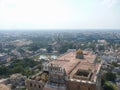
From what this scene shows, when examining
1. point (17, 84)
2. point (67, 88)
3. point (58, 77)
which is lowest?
point (17, 84)

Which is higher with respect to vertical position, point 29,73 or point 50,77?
point 50,77

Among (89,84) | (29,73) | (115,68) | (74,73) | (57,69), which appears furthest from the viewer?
(115,68)

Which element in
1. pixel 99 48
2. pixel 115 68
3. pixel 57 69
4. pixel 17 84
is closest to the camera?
pixel 57 69

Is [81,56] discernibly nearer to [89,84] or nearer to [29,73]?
[89,84]

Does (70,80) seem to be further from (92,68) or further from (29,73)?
(29,73)

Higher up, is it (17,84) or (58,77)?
(58,77)

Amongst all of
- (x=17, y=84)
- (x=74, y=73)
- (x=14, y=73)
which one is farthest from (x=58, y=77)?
(x=14, y=73)

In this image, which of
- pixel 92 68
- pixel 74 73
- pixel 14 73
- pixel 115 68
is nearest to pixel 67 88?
pixel 74 73

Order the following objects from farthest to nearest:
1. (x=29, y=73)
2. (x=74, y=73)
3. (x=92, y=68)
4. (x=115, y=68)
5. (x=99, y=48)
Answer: (x=99, y=48), (x=115, y=68), (x=29, y=73), (x=92, y=68), (x=74, y=73)

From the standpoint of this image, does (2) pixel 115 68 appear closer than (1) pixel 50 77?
No
